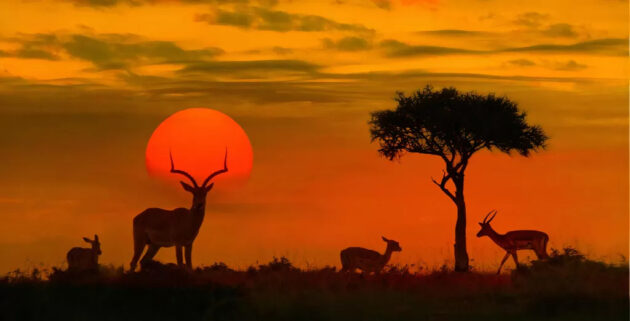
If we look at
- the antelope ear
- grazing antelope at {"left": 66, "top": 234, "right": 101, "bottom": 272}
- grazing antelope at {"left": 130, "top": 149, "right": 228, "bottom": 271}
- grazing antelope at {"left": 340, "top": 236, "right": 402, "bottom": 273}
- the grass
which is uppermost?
the antelope ear

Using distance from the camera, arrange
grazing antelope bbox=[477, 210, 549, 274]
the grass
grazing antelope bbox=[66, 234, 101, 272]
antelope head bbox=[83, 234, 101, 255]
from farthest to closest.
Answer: grazing antelope bbox=[477, 210, 549, 274] < antelope head bbox=[83, 234, 101, 255] < grazing antelope bbox=[66, 234, 101, 272] < the grass

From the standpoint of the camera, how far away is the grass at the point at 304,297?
23656 mm

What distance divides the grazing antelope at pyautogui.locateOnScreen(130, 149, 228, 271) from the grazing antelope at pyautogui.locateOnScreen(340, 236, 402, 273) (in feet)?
14.3

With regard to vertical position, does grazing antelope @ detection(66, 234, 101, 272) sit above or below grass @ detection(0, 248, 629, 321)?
above

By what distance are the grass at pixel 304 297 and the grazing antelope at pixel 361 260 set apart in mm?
2911

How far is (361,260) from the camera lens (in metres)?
33.2

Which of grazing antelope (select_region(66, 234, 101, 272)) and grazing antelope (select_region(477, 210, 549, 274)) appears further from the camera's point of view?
grazing antelope (select_region(477, 210, 549, 274))

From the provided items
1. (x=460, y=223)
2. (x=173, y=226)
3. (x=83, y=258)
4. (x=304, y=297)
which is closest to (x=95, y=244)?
(x=83, y=258)

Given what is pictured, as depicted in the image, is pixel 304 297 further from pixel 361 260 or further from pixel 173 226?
pixel 173 226

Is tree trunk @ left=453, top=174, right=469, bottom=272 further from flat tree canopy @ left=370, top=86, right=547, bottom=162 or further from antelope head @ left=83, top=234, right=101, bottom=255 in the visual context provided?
antelope head @ left=83, top=234, right=101, bottom=255

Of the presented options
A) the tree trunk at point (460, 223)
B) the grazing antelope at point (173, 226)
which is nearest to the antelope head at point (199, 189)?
the grazing antelope at point (173, 226)

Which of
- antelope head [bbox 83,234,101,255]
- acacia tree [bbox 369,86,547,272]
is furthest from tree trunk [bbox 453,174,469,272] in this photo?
antelope head [bbox 83,234,101,255]

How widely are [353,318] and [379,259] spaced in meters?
10.3

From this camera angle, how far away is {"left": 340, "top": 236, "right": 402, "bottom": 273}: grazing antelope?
3319cm
